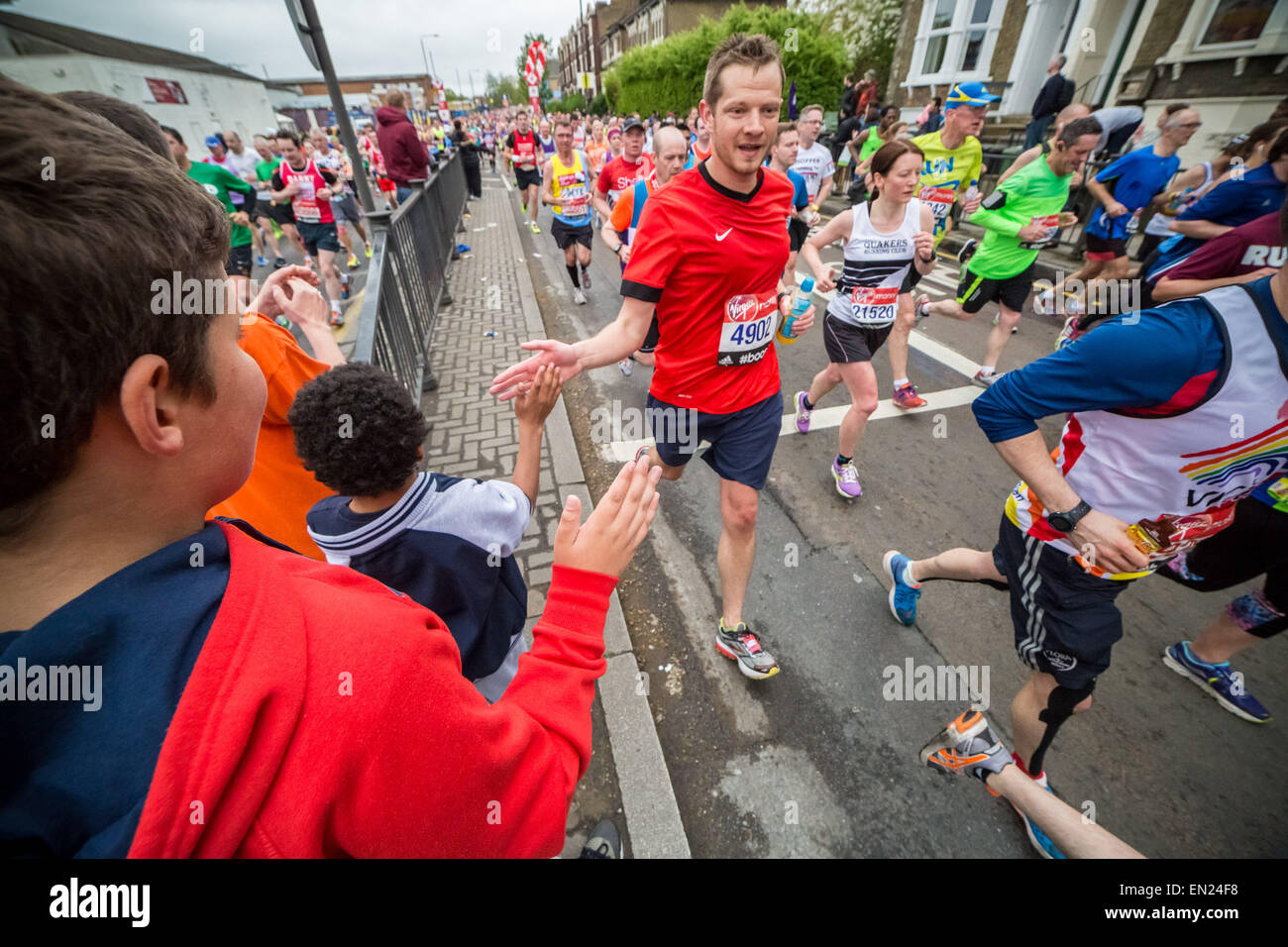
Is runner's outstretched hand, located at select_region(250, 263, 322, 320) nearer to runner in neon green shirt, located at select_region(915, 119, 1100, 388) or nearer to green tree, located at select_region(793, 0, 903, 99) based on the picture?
runner in neon green shirt, located at select_region(915, 119, 1100, 388)

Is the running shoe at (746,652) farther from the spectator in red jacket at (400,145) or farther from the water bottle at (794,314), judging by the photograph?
the spectator in red jacket at (400,145)

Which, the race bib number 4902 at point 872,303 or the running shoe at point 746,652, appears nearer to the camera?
the running shoe at point 746,652

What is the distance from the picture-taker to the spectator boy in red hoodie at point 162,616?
529mm

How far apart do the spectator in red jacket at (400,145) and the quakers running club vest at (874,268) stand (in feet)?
25.6

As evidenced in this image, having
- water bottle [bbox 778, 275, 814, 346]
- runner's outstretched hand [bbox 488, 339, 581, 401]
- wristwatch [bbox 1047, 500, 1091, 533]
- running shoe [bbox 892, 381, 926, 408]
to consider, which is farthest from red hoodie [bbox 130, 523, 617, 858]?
running shoe [bbox 892, 381, 926, 408]

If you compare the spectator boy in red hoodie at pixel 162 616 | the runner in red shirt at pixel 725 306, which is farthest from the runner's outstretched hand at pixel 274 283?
the spectator boy in red hoodie at pixel 162 616

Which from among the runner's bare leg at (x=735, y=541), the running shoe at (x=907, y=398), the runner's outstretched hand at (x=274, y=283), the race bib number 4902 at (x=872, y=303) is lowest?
the running shoe at (x=907, y=398)

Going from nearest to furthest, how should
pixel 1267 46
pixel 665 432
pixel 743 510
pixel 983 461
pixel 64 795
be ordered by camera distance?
pixel 64 795 < pixel 743 510 < pixel 665 432 < pixel 983 461 < pixel 1267 46

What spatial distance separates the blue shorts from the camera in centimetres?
272

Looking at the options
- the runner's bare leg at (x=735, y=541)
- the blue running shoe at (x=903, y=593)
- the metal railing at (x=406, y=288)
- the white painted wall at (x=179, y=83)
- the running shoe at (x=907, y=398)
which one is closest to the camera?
the runner's bare leg at (x=735, y=541)
